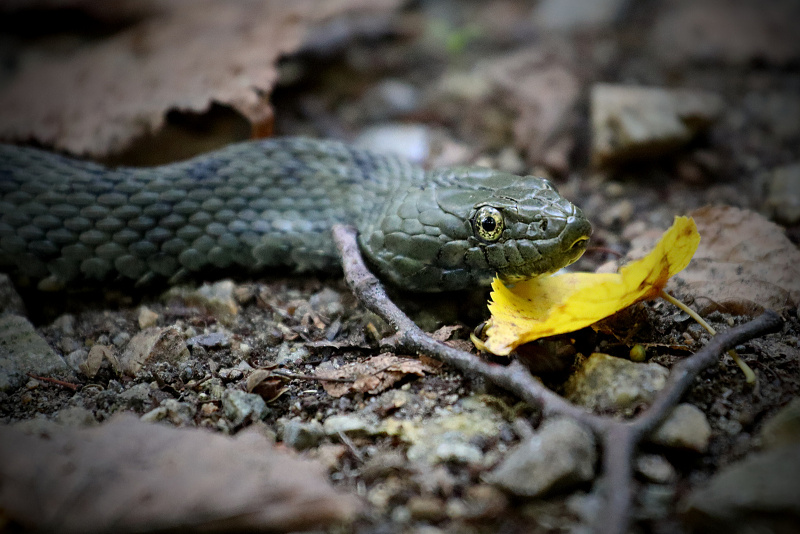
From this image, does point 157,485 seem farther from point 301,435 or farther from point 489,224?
point 489,224

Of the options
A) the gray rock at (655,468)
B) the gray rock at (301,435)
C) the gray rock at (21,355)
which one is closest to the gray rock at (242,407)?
the gray rock at (301,435)

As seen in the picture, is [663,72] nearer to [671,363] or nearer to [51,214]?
[671,363]

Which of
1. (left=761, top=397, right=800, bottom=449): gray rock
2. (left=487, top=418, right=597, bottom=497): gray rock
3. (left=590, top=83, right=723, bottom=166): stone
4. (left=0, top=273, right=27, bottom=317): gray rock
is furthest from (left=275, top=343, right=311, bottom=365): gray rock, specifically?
(left=590, top=83, right=723, bottom=166): stone

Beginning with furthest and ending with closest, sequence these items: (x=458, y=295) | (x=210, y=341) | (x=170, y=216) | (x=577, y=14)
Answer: (x=577, y=14) → (x=170, y=216) → (x=458, y=295) → (x=210, y=341)

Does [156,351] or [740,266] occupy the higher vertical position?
[740,266]

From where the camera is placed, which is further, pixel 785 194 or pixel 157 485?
pixel 785 194

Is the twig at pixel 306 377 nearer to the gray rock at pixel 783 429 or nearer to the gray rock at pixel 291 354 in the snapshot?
the gray rock at pixel 291 354

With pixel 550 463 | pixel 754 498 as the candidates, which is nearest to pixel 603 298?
pixel 550 463

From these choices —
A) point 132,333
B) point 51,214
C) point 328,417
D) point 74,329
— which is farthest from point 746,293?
point 51,214

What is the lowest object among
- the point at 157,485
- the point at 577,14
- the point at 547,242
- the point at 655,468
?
the point at 655,468
